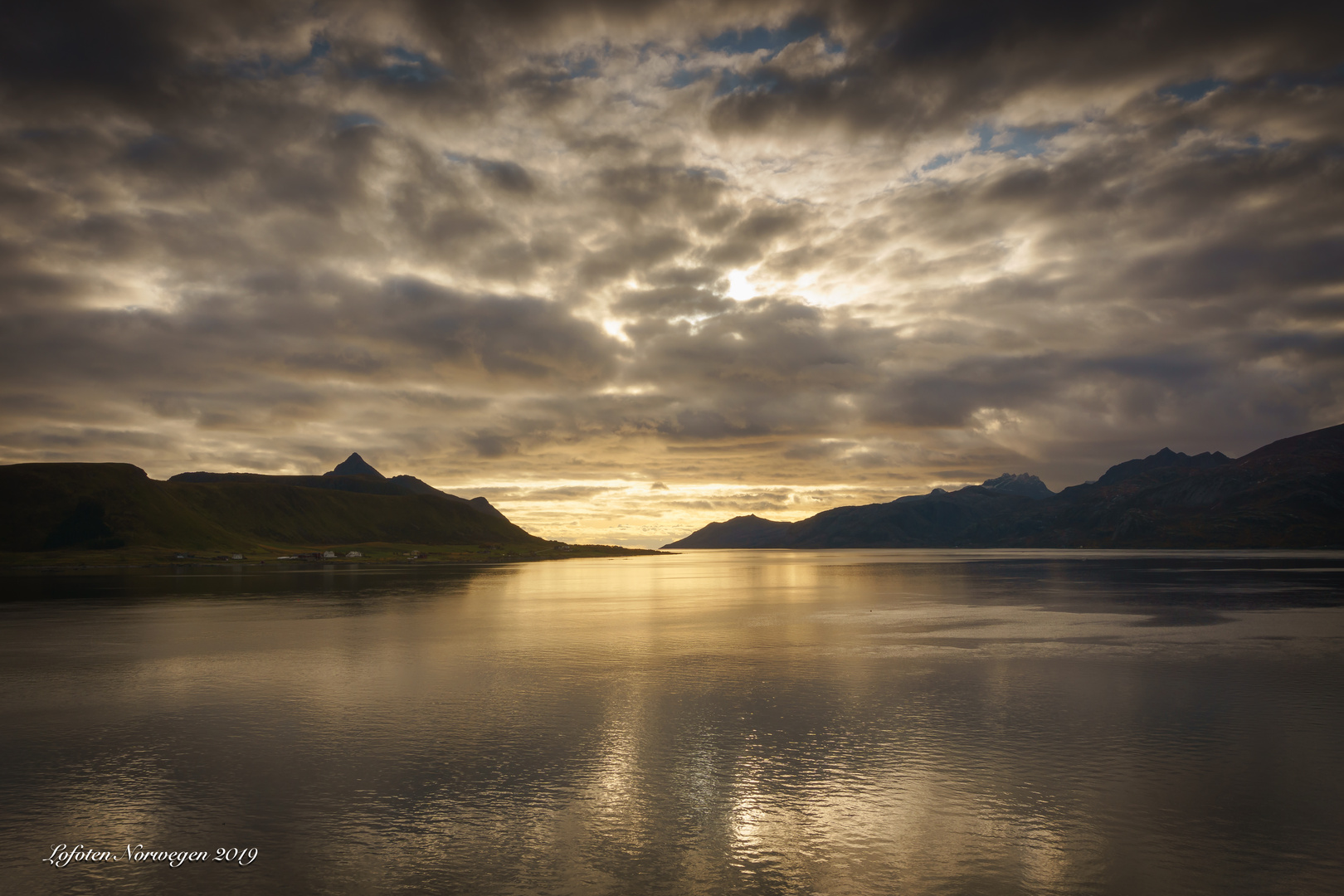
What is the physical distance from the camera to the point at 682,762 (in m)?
29.5

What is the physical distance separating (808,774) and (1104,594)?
10740 centimetres

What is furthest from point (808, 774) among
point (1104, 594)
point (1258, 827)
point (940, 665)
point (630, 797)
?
point (1104, 594)

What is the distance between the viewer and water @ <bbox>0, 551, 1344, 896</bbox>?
20281mm

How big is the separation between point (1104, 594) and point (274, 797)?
120 meters

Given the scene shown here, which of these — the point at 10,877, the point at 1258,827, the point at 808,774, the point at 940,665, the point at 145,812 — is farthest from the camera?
the point at 940,665

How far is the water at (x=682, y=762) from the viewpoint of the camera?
20.3 metres

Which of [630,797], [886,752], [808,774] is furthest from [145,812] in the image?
[886,752]

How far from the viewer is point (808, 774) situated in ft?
91.0

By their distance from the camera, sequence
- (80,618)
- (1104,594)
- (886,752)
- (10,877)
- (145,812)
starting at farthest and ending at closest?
(1104,594)
(80,618)
(886,752)
(145,812)
(10,877)

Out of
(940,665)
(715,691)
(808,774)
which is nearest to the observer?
(808,774)

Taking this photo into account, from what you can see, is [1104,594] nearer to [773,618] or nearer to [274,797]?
[773,618]

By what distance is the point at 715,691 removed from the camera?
142 feet

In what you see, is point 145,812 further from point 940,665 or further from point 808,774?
point 940,665

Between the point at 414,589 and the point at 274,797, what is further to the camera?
the point at 414,589
